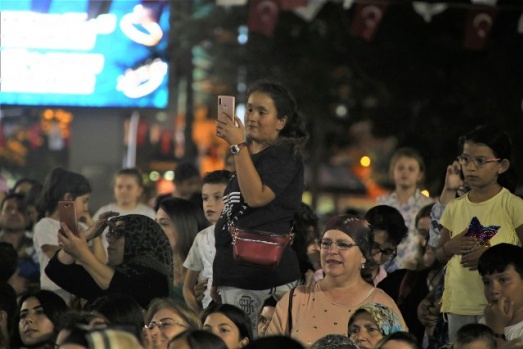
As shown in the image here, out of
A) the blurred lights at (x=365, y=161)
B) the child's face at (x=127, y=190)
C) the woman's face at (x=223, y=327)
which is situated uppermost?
the blurred lights at (x=365, y=161)

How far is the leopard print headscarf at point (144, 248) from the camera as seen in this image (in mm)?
8781

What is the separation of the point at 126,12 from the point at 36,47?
1427mm

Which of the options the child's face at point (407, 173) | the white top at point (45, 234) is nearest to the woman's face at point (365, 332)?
the white top at point (45, 234)

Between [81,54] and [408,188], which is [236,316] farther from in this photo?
[81,54]

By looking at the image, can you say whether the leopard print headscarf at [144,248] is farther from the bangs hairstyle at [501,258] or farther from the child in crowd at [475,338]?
the child in crowd at [475,338]

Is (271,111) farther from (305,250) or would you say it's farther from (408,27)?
(408,27)

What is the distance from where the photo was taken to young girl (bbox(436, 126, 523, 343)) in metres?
8.54

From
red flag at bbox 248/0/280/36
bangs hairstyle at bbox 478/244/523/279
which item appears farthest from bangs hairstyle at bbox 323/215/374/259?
red flag at bbox 248/0/280/36

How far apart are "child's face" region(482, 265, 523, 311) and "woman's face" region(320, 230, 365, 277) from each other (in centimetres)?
95

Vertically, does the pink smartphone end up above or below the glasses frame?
above

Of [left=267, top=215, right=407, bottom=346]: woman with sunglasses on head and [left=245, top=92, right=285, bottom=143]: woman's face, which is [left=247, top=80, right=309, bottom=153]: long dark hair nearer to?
[left=245, top=92, right=285, bottom=143]: woman's face

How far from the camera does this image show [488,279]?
828cm

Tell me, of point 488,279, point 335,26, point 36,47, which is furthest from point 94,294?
point 335,26

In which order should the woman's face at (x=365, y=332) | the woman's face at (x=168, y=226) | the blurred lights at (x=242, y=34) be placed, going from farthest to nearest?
the blurred lights at (x=242, y=34) → the woman's face at (x=168, y=226) → the woman's face at (x=365, y=332)
